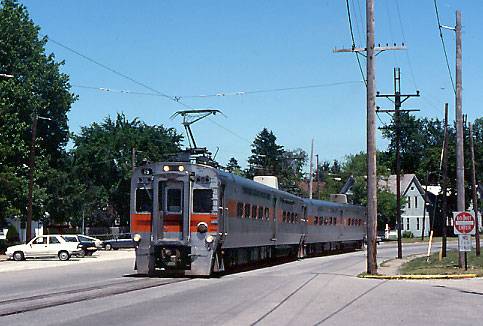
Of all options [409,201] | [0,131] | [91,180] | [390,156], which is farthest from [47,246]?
[390,156]

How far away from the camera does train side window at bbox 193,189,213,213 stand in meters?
25.0

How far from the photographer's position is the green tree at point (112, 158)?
3354 inches

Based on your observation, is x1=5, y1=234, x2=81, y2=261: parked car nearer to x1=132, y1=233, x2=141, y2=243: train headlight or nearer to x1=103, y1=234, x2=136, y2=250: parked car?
x1=103, y1=234, x2=136, y2=250: parked car

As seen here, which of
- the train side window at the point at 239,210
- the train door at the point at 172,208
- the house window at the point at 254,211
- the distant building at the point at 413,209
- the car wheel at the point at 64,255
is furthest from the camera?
the distant building at the point at 413,209

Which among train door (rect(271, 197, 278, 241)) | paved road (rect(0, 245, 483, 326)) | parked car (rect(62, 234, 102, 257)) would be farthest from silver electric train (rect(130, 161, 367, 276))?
parked car (rect(62, 234, 102, 257))

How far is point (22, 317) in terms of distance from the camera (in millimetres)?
14273

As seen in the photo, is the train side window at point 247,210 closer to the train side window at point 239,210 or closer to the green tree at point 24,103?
the train side window at point 239,210

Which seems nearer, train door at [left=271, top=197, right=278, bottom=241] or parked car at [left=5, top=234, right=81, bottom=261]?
train door at [left=271, top=197, right=278, bottom=241]

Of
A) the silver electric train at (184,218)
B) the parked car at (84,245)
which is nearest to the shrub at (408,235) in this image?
the parked car at (84,245)

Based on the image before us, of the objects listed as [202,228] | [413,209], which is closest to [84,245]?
[202,228]

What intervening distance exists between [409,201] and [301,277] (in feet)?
307

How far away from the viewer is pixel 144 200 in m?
25.5

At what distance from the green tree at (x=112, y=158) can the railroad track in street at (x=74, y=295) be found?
197ft

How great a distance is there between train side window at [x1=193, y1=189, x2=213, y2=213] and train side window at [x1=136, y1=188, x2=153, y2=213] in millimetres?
1382
